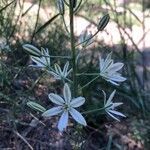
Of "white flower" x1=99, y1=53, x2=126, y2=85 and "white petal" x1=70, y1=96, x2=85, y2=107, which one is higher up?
"white flower" x1=99, y1=53, x2=126, y2=85

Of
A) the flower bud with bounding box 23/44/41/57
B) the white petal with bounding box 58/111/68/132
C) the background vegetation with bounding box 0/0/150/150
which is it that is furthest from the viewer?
the background vegetation with bounding box 0/0/150/150

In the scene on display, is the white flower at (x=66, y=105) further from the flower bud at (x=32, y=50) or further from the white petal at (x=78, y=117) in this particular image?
the flower bud at (x=32, y=50)

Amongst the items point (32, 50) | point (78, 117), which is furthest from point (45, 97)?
point (78, 117)

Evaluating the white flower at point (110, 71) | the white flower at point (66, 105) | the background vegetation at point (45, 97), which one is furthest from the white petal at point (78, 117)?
the background vegetation at point (45, 97)

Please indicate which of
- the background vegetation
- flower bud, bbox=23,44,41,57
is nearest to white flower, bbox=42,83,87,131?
flower bud, bbox=23,44,41,57

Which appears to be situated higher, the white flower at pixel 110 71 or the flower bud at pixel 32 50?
the flower bud at pixel 32 50

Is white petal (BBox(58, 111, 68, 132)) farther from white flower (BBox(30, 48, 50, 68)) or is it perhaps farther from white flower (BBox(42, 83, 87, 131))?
white flower (BBox(30, 48, 50, 68))

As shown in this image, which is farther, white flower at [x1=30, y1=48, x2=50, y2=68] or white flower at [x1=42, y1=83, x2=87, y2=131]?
white flower at [x1=30, y1=48, x2=50, y2=68]

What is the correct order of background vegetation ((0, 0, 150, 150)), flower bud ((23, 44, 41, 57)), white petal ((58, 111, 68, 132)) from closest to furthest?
white petal ((58, 111, 68, 132)), flower bud ((23, 44, 41, 57)), background vegetation ((0, 0, 150, 150))

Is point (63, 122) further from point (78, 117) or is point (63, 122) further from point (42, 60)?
point (42, 60)

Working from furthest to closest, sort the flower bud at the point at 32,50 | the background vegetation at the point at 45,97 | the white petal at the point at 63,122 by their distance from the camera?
the background vegetation at the point at 45,97, the flower bud at the point at 32,50, the white petal at the point at 63,122

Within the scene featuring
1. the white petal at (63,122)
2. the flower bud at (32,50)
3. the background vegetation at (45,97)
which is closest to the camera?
the white petal at (63,122)

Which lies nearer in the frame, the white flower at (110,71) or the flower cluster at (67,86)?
the flower cluster at (67,86)
